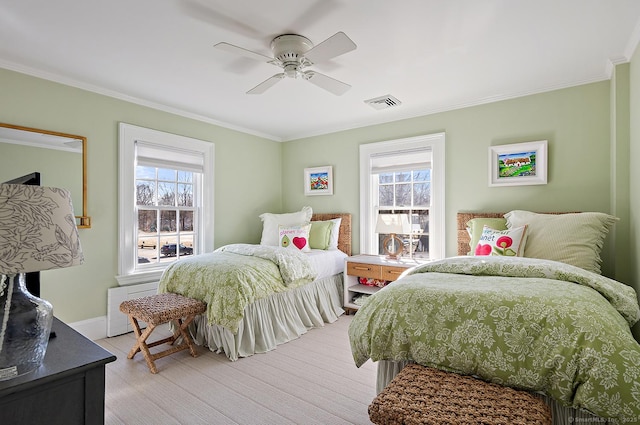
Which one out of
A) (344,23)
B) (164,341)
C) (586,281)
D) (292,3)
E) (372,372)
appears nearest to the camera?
(586,281)

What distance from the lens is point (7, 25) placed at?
219 cm

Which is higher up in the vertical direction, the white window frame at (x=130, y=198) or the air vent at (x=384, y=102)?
the air vent at (x=384, y=102)

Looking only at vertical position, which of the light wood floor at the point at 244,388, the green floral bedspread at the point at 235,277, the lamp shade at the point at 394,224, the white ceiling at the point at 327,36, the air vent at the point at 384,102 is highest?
the white ceiling at the point at 327,36

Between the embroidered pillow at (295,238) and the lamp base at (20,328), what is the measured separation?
10.2 ft

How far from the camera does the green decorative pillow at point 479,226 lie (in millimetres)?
3189

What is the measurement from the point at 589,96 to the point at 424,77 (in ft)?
5.14

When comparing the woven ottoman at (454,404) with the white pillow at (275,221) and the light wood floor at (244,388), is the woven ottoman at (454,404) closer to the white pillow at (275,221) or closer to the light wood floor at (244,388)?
the light wood floor at (244,388)

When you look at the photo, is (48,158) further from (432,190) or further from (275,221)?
(432,190)

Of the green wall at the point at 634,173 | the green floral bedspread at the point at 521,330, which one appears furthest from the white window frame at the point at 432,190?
the green floral bedspread at the point at 521,330

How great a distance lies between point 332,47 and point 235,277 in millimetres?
1947

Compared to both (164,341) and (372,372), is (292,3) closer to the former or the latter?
(372,372)

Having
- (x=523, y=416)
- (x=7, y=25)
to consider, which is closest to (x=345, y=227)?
(x=523, y=416)

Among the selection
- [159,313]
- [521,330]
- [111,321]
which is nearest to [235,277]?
[159,313]

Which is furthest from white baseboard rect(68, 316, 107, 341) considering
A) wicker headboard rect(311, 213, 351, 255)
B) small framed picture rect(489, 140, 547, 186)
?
small framed picture rect(489, 140, 547, 186)
